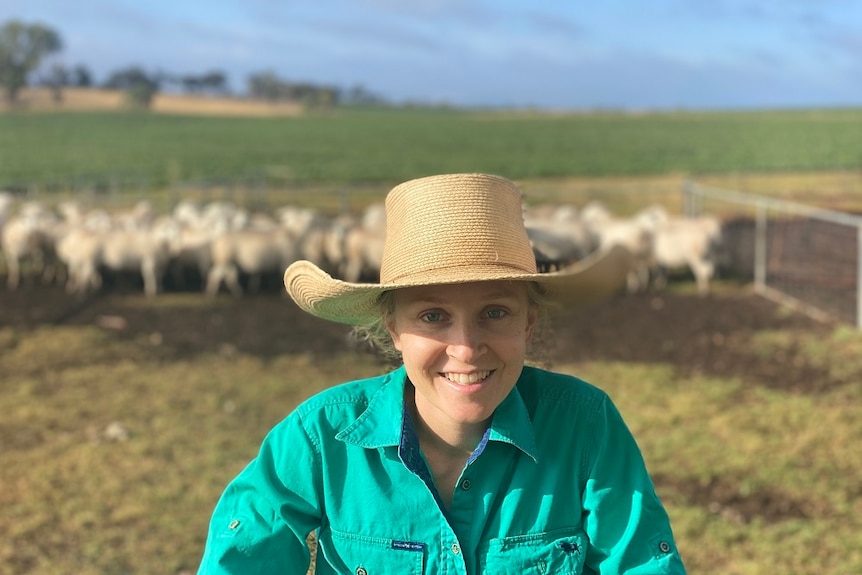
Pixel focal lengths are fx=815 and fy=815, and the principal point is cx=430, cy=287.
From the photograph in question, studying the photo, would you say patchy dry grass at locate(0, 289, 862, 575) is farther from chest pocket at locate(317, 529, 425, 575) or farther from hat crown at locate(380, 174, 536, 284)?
hat crown at locate(380, 174, 536, 284)

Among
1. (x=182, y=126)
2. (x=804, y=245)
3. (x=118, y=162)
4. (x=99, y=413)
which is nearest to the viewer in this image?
(x=99, y=413)

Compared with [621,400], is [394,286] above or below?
above

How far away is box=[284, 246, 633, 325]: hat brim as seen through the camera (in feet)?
6.04

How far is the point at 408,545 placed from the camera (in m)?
1.91

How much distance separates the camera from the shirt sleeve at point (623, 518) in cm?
190

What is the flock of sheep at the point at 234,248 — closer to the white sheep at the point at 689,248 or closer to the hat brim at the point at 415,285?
the white sheep at the point at 689,248

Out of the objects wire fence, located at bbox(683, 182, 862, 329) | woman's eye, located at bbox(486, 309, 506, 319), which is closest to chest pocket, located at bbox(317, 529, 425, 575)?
woman's eye, located at bbox(486, 309, 506, 319)

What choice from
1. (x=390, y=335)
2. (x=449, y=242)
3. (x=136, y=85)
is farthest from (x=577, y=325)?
(x=136, y=85)

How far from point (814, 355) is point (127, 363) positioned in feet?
24.0

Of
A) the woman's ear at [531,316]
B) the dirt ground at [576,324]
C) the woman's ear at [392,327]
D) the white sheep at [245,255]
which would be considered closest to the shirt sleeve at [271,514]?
the woman's ear at [392,327]

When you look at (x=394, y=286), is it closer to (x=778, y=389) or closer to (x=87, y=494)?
(x=87, y=494)

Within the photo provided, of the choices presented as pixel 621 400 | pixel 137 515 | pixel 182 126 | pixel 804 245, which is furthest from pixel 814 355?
pixel 182 126

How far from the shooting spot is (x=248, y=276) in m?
13.8

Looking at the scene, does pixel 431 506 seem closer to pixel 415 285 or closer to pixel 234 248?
pixel 415 285
